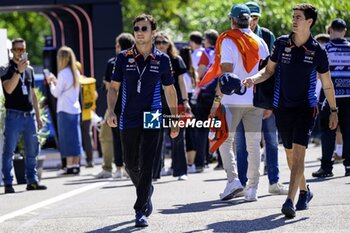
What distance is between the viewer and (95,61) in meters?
19.6

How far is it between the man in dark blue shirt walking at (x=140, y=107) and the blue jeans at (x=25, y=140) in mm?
4538

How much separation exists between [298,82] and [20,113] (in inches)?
214

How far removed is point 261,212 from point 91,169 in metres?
8.77

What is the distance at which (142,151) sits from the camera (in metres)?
9.91

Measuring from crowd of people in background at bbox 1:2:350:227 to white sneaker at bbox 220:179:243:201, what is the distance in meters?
0.01

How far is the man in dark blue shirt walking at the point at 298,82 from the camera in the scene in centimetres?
987

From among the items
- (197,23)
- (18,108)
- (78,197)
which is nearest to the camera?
(78,197)

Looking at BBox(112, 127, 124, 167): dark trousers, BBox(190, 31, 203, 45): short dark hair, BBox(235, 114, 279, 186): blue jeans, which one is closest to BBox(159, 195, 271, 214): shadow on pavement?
BBox(235, 114, 279, 186): blue jeans

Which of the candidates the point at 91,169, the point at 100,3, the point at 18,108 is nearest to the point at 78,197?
the point at 18,108

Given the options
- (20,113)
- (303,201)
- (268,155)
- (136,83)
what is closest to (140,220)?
(136,83)

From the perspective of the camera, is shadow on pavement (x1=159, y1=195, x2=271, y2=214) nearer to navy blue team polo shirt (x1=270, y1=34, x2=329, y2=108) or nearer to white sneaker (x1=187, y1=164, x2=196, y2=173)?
navy blue team polo shirt (x1=270, y1=34, x2=329, y2=108)

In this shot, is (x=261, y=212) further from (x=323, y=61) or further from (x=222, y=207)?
(x=323, y=61)

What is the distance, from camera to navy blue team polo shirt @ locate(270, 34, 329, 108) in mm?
9883

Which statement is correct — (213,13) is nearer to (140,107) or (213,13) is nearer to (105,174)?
(105,174)
